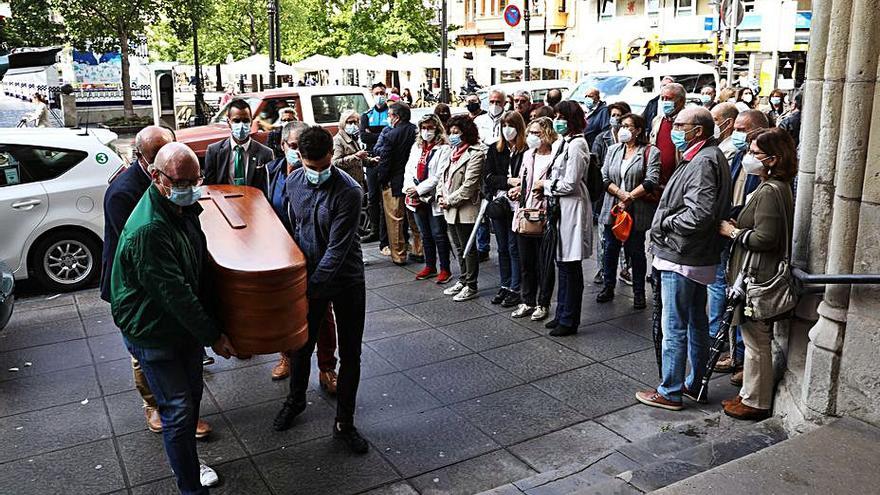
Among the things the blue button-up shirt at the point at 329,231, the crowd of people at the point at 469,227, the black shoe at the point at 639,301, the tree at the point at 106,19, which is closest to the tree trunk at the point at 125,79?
the tree at the point at 106,19

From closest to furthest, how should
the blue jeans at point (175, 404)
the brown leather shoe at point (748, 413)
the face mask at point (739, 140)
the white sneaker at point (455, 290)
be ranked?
the blue jeans at point (175, 404)
the brown leather shoe at point (748, 413)
the face mask at point (739, 140)
the white sneaker at point (455, 290)

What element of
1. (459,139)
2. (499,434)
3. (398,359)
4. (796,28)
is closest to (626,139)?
(459,139)

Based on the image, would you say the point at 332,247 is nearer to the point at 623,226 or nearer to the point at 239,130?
the point at 239,130

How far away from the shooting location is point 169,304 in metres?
3.90

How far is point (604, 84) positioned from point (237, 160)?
16.9m

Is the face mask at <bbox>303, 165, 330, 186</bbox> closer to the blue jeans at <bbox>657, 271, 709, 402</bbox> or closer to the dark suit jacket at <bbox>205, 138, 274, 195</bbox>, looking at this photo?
the dark suit jacket at <bbox>205, 138, 274, 195</bbox>

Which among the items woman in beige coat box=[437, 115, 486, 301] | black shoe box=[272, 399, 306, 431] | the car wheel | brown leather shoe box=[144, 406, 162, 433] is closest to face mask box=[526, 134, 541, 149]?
woman in beige coat box=[437, 115, 486, 301]

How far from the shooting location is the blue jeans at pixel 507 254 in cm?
803

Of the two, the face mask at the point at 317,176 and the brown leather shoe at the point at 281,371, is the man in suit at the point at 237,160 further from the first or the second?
the face mask at the point at 317,176

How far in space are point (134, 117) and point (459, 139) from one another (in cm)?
2470

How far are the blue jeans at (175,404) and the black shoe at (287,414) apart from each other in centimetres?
120

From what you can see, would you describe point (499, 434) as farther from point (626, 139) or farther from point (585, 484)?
point (626, 139)

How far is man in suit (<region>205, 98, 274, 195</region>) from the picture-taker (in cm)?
685

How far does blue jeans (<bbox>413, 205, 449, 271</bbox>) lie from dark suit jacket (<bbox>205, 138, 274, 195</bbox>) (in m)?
2.45
